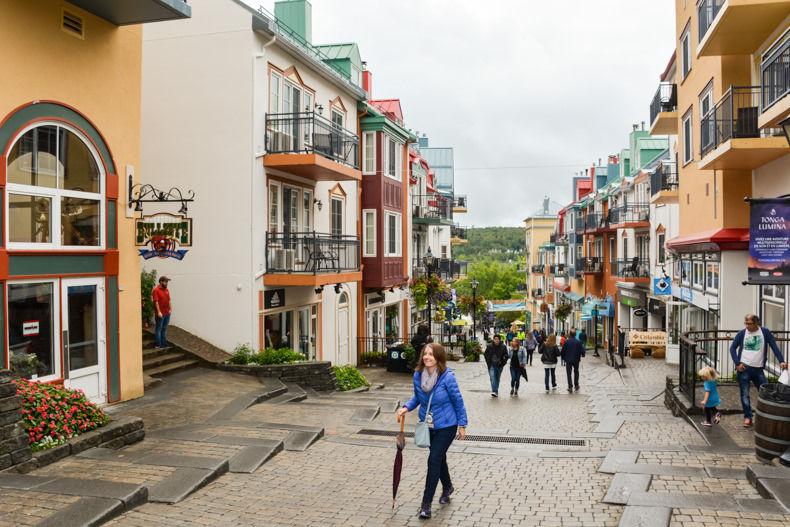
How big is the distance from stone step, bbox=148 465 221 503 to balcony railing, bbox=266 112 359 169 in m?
10.8

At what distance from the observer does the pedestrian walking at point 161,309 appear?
48.4 feet

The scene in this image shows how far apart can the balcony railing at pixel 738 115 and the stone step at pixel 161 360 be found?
12.8 meters

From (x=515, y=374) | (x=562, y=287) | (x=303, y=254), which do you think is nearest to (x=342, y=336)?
(x=303, y=254)

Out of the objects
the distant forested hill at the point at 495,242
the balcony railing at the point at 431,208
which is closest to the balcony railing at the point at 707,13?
the balcony railing at the point at 431,208

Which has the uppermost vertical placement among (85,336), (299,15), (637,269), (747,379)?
(299,15)

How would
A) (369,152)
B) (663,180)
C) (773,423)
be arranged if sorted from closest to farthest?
(773,423) < (663,180) < (369,152)

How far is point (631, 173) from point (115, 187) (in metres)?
31.9

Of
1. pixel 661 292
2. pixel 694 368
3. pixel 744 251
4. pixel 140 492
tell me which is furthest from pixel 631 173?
pixel 140 492

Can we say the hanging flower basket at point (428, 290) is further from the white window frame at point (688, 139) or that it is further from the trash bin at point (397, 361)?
the white window frame at point (688, 139)

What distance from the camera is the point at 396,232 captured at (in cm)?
2603

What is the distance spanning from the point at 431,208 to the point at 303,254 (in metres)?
17.8

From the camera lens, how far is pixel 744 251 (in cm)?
1515

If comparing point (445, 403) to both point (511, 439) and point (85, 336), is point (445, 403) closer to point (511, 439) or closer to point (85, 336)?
point (511, 439)

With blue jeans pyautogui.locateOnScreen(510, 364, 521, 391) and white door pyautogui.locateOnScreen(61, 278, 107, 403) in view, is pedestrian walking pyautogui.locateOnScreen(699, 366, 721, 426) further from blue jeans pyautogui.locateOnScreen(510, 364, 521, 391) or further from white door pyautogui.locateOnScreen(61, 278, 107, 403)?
white door pyautogui.locateOnScreen(61, 278, 107, 403)
